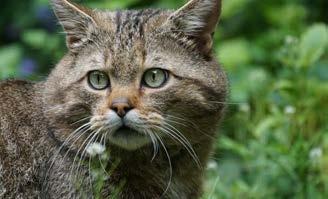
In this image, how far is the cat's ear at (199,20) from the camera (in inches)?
183

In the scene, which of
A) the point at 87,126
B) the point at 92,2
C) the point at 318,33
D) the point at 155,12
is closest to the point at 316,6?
the point at 92,2

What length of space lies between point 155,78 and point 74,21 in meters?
0.52

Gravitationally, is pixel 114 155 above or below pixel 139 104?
below

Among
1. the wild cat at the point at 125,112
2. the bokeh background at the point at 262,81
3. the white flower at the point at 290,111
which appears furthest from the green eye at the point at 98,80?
the white flower at the point at 290,111

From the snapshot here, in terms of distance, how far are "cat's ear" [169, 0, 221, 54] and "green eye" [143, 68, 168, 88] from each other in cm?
29

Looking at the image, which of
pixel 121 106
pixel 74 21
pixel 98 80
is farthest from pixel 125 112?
pixel 74 21

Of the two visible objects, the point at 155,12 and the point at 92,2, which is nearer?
the point at 155,12

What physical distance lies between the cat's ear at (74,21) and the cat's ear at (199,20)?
1.33ft

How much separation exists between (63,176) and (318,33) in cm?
182

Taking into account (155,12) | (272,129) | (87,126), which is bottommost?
(272,129)

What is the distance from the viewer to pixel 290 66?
5477 millimetres

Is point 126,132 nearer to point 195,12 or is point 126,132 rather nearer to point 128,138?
point 128,138

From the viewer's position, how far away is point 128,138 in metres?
4.34

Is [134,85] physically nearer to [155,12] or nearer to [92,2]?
[155,12]
